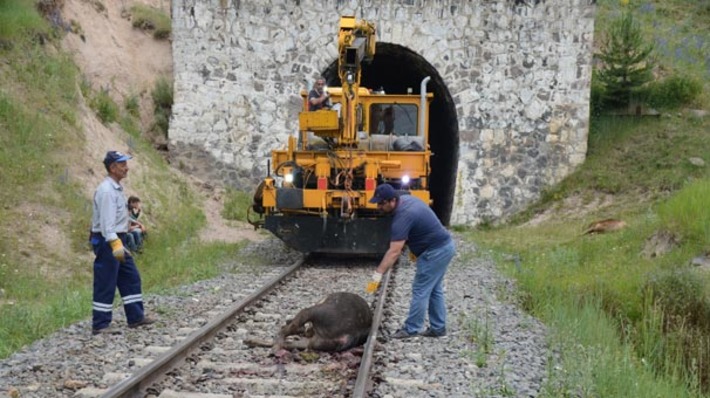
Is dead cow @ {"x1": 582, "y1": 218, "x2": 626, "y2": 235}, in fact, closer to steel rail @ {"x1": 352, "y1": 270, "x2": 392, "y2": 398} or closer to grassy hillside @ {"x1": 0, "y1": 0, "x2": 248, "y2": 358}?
grassy hillside @ {"x1": 0, "y1": 0, "x2": 248, "y2": 358}

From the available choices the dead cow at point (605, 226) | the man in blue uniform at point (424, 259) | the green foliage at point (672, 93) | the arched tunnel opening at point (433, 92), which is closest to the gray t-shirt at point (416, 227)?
the man in blue uniform at point (424, 259)

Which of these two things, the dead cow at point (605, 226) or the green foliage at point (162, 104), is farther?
the green foliage at point (162, 104)

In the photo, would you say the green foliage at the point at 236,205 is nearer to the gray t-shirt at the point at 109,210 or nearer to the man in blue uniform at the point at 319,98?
the man in blue uniform at the point at 319,98

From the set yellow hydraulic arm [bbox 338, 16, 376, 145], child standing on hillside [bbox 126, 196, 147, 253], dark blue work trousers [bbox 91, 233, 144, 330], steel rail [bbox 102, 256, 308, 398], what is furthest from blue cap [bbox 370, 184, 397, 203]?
child standing on hillside [bbox 126, 196, 147, 253]

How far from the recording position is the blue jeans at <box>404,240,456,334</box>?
7.30 metres

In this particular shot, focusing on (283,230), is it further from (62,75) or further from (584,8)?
(584,8)

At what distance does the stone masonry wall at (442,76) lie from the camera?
60.6 feet

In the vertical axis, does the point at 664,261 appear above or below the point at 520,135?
below

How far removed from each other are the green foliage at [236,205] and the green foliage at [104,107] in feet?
10.4

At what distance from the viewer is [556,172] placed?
1884cm

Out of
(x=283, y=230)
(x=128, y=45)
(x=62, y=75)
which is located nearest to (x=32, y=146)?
(x=62, y=75)

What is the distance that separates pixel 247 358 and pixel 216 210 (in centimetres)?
1122

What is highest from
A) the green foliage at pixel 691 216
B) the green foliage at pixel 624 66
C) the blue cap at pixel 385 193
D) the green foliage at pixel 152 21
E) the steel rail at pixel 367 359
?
the green foliage at pixel 152 21

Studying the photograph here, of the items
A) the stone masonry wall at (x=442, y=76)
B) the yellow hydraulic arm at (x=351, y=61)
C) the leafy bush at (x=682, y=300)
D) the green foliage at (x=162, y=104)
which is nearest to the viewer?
the leafy bush at (x=682, y=300)
